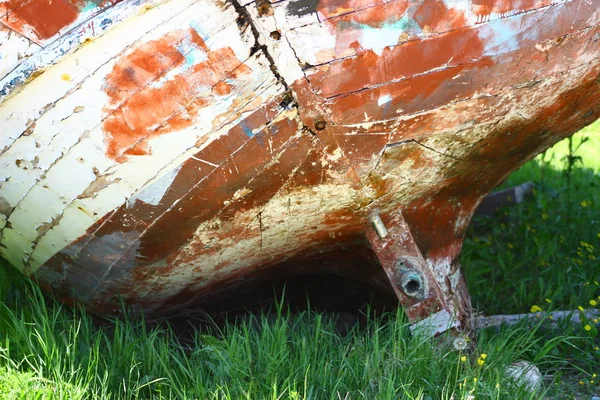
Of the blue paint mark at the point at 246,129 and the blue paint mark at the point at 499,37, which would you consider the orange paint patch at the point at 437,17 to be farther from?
the blue paint mark at the point at 246,129

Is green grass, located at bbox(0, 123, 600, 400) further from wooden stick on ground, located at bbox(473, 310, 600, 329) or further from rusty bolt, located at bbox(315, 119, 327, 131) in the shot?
rusty bolt, located at bbox(315, 119, 327, 131)

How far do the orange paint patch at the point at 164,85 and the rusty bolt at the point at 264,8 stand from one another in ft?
0.47

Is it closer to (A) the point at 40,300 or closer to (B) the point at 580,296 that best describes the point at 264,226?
(A) the point at 40,300

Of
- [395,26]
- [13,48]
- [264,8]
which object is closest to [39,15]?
[13,48]

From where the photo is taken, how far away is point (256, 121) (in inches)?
96.7

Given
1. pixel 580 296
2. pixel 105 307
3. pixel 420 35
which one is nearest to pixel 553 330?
pixel 580 296

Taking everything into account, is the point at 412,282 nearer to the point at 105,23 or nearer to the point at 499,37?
the point at 499,37

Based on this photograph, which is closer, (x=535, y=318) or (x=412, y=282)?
(x=412, y=282)

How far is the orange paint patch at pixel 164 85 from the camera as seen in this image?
236cm

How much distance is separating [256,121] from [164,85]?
0.30 metres

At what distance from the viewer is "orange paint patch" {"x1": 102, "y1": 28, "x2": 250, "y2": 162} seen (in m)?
2.36

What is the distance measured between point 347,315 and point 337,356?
79 centimetres

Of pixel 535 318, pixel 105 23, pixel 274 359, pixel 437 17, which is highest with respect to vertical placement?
pixel 105 23

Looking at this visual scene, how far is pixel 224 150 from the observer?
98.0 inches
